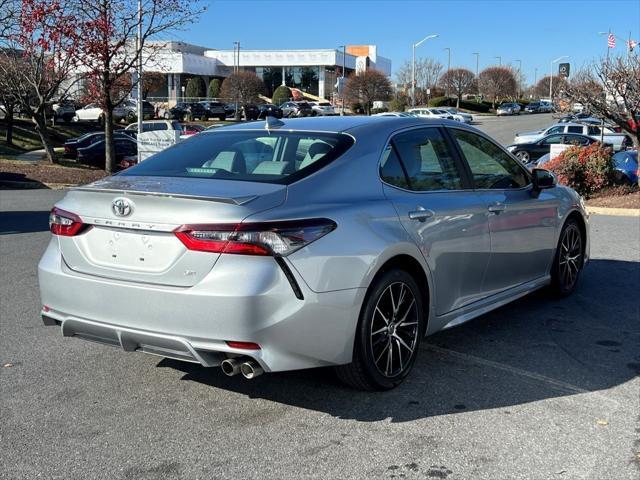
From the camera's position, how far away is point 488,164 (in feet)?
18.6

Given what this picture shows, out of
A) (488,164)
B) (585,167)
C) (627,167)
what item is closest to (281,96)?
(627,167)

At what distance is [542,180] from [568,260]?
1.06 m

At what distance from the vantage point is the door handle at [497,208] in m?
5.29

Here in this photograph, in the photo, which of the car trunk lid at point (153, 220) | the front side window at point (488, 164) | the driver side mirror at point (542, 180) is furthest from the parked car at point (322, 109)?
the car trunk lid at point (153, 220)

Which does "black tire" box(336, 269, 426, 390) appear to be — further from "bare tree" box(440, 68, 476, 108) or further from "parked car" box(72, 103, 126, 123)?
"bare tree" box(440, 68, 476, 108)

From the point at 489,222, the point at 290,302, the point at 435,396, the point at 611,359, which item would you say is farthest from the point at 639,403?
the point at 290,302

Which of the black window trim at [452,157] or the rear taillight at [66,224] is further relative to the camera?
the black window trim at [452,157]

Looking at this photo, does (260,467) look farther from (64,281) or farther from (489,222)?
(489,222)

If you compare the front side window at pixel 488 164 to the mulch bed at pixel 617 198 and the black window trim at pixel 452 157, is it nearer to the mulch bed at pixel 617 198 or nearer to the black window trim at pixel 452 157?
the black window trim at pixel 452 157

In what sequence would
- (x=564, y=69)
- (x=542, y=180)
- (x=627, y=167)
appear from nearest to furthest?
1. (x=542, y=180)
2. (x=627, y=167)
3. (x=564, y=69)

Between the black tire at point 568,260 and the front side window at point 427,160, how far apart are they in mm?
1876

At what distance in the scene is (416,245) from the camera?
14.5 feet

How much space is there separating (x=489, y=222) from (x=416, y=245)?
1063 mm

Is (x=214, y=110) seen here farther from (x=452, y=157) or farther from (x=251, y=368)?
(x=251, y=368)
